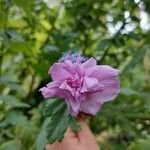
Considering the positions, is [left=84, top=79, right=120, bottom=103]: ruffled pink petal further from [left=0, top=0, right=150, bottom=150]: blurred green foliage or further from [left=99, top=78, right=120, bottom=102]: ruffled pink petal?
[left=0, top=0, right=150, bottom=150]: blurred green foliage

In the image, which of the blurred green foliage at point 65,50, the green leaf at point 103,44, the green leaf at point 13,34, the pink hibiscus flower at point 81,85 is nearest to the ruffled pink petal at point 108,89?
the pink hibiscus flower at point 81,85

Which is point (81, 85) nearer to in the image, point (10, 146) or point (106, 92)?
point (106, 92)

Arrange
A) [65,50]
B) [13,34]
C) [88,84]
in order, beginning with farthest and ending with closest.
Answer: [65,50] < [13,34] < [88,84]

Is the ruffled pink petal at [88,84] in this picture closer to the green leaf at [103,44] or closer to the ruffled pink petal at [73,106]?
the ruffled pink petal at [73,106]

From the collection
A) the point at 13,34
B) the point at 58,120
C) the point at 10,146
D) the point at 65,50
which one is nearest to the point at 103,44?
the point at 65,50

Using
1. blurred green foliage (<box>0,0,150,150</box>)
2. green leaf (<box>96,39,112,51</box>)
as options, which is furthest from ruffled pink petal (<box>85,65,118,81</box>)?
green leaf (<box>96,39,112,51</box>)
